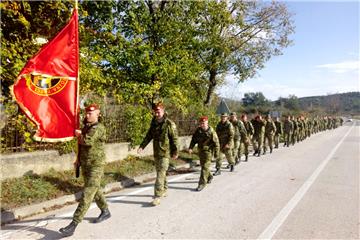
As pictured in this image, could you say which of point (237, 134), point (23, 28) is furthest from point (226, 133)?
point (23, 28)

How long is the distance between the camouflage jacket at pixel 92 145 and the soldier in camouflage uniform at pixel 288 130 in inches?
681

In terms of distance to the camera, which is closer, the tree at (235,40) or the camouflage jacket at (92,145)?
the camouflage jacket at (92,145)

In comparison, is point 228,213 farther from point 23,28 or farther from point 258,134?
point 258,134

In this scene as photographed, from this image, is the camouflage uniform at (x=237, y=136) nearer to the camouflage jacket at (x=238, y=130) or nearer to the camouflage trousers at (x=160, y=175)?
the camouflage jacket at (x=238, y=130)

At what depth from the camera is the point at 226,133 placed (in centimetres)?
1045

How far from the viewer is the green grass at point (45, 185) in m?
6.68

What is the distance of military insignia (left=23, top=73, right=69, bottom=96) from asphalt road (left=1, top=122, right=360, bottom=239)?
2.02 meters

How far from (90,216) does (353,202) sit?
4.88 m

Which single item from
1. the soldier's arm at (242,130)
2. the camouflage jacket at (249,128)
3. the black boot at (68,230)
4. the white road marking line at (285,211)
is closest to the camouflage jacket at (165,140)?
the white road marking line at (285,211)

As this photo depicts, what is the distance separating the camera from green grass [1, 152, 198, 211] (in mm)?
6682

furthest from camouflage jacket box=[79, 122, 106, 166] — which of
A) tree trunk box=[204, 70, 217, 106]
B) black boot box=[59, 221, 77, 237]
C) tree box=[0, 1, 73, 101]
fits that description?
tree trunk box=[204, 70, 217, 106]

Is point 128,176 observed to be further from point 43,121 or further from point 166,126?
point 43,121

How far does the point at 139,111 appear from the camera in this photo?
40.3ft

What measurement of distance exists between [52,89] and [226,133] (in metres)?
5.76
